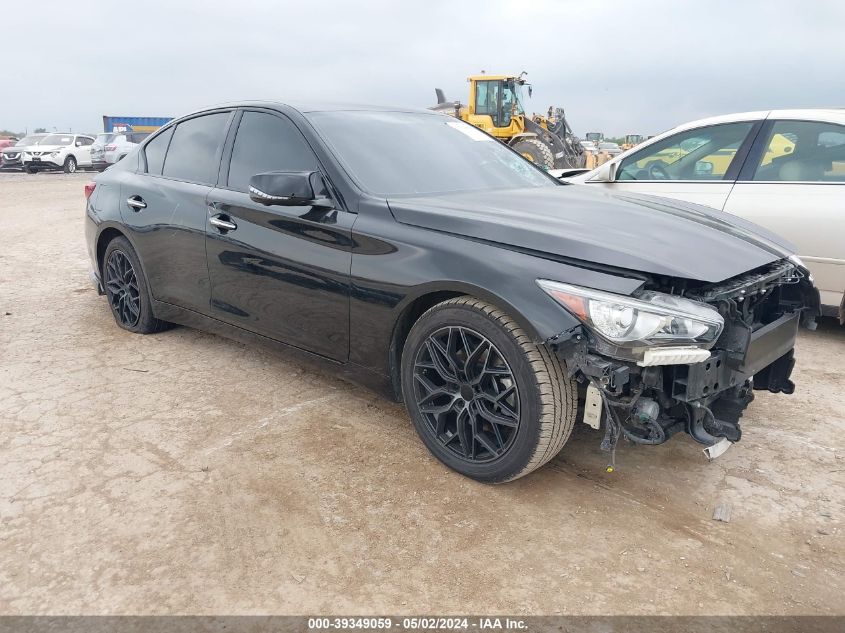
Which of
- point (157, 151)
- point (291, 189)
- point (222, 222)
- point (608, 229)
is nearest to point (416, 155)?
point (291, 189)

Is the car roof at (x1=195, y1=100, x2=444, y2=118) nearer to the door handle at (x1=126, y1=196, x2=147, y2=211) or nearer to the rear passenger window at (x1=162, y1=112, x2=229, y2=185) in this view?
→ the rear passenger window at (x1=162, y1=112, x2=229, y2=185)

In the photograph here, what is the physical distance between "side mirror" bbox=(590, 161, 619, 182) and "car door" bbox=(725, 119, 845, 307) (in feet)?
2.93

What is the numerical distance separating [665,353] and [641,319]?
0.14m

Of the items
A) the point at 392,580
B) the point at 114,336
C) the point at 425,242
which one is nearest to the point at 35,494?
the point at 392,580

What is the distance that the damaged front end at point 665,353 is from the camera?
2297 mm

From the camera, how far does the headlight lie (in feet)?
7.50

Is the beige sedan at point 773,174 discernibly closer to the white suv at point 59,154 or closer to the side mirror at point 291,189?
the side mirror at point 291,189

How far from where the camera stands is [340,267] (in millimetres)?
3072

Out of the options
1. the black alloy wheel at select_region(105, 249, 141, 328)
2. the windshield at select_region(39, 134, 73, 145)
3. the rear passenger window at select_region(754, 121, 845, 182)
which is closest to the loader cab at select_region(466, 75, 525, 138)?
the rear passenger window at select_region(754, 121, 845, 182)

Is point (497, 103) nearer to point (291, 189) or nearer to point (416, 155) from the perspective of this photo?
point (416, 155)

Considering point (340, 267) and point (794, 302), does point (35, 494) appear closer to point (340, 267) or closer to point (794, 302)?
point (340, 267)

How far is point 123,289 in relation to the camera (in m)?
4.73

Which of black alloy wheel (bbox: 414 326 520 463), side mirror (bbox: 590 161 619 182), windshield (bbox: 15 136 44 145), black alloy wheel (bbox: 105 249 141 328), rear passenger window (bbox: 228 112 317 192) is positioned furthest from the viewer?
windshield (bbox: 15 136 44 145)

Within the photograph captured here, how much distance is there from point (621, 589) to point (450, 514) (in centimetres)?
69
